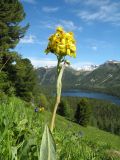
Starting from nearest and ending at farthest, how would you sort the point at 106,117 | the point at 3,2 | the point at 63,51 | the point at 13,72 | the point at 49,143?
the point at 49,143, the point at 63,51, the point at 3,2, the point at 13,72, the point at 106,117

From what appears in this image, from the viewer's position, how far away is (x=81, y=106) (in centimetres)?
7212

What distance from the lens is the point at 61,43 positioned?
2305 millimetres

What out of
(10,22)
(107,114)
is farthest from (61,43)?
(107,114)

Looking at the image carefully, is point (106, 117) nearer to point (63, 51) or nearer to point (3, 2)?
point (3, 2)

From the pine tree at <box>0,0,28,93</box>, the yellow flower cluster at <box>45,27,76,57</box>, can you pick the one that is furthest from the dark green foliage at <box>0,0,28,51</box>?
the yellow flower cluster at <box>45,27,76,57</box>

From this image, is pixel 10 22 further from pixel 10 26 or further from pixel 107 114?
pixel 107 114

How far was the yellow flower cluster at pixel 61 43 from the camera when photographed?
2291 mm

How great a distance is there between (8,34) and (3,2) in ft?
12.0

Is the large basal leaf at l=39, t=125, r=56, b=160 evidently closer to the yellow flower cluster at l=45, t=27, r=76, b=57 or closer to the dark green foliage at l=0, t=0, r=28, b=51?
the yellow flower cluster at l=45, t=27, r=76, b=57

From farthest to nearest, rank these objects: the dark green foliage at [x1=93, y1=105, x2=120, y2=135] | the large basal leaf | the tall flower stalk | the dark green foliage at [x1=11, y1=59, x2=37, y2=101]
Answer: the dark green foliage at [x1=93, y1=105, x2=120, y2=135] → the dark green foliage at [x1=11, y1=59, x2=37, y2=101] → the tall flower stalk → the large basal leaf

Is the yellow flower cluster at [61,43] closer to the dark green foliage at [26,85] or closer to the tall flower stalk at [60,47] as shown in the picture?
the tall flower stalk at [60,47]

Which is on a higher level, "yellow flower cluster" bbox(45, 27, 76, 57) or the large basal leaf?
"yellow flower cluster" bbox(45, 27, 76, 57)

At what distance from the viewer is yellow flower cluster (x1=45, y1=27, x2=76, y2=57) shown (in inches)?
90.2

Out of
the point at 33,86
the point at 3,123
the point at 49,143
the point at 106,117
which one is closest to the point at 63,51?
the point at 49,143
